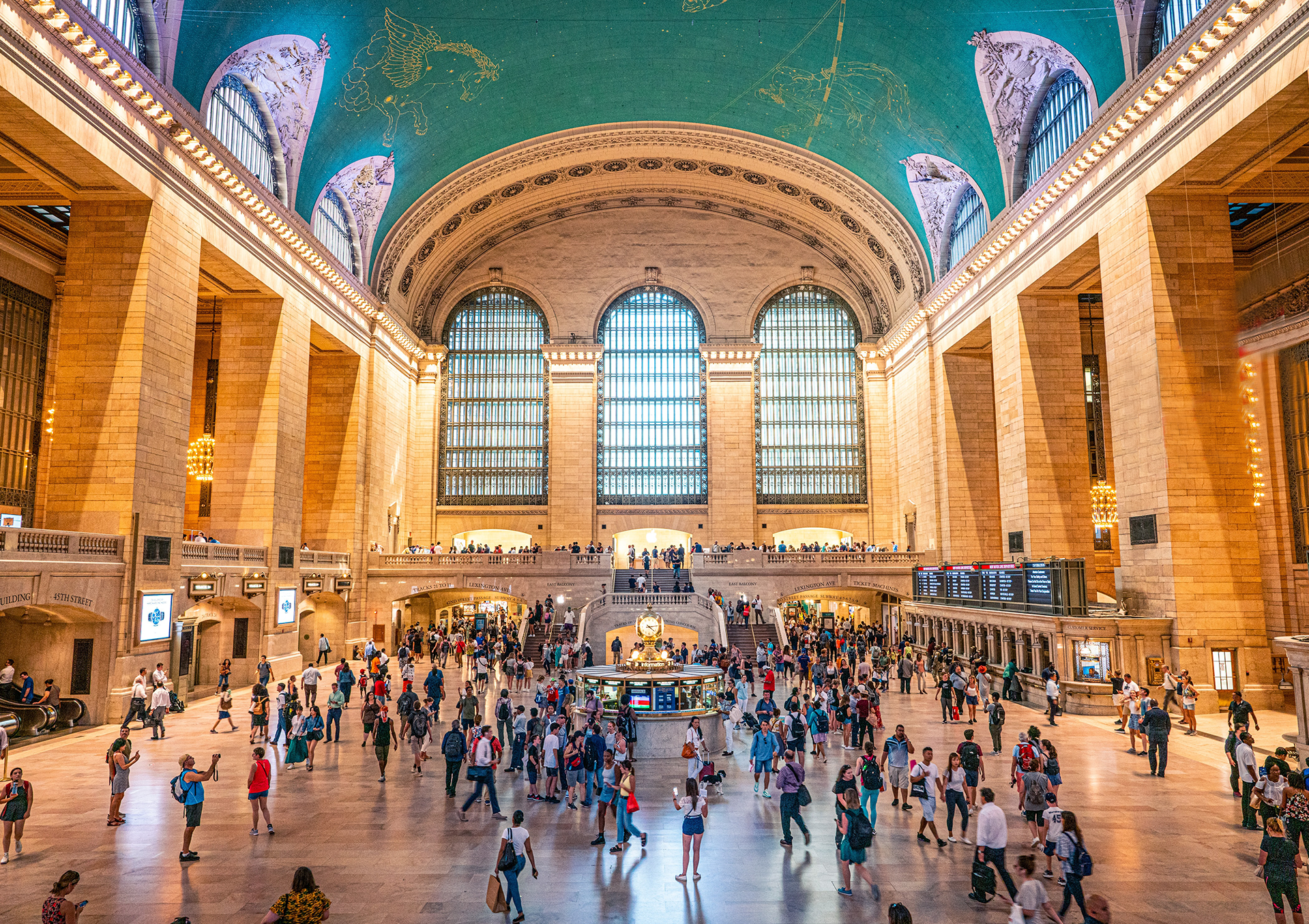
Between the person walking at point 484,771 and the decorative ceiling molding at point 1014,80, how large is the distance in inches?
789

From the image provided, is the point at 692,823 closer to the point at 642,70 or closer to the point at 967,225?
the point at 967,225

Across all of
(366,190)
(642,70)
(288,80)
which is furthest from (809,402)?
(288,80)

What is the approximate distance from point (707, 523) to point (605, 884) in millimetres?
30197

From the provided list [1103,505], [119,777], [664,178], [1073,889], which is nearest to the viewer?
[1073,889]

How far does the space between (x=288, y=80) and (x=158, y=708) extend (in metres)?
16.5

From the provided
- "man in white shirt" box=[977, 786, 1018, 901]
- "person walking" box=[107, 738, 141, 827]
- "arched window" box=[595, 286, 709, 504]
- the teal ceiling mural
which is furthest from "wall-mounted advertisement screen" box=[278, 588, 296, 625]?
"man in white shirt" box=[977, 786, 1018, 901]

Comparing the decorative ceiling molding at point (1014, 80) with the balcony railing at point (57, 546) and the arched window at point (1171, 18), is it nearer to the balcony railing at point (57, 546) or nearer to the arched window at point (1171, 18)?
the arched window at point (1171, 18)

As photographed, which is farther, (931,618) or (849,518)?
(849,518)

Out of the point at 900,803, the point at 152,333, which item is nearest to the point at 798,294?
the point at 152,333

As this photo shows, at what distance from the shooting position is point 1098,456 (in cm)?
3083

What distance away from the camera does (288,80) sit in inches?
878

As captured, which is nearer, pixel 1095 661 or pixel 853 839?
pixel 853 839

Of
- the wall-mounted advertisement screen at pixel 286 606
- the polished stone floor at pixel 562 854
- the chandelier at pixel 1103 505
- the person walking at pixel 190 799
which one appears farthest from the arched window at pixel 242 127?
the chandelier at pixel 1103 505

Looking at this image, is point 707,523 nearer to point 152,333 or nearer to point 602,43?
point 602,43
